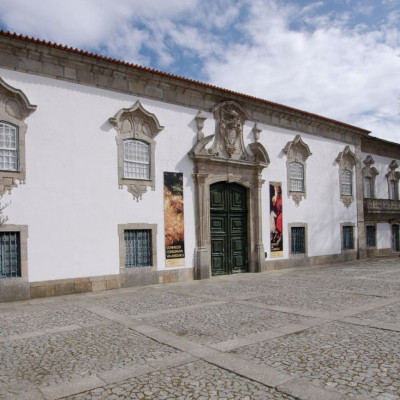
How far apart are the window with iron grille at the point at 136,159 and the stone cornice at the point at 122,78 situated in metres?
→ 1.45

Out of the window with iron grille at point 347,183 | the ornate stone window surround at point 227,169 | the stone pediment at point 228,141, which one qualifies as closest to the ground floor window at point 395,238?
the window with iron grille at point 347,183

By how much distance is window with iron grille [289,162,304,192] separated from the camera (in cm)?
1579

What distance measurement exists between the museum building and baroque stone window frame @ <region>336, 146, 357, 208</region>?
96 centimetres

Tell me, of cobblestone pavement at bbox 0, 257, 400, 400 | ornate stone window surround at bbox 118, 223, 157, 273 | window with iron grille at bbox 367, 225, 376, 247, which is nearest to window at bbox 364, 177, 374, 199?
window with iron grille at bbox 367, 225, 376, 247

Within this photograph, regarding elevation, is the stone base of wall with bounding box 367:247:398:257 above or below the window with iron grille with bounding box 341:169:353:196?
below

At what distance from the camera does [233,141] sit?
13.6m

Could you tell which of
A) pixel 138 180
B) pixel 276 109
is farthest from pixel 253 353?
pixel 276 109

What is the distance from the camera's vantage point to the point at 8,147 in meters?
9.39

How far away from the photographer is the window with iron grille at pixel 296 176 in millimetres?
15795

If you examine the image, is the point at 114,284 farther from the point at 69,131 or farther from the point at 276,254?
the point at 276,254

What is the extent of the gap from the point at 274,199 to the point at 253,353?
34.6ft

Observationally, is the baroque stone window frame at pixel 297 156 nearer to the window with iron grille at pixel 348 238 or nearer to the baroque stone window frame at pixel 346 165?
the baroque stone window frame at pixel 346 165

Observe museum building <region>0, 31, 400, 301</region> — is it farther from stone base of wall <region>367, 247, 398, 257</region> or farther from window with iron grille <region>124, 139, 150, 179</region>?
stone base of wall <region>367, 247, 398, 257</region>

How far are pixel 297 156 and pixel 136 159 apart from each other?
7331 mm
